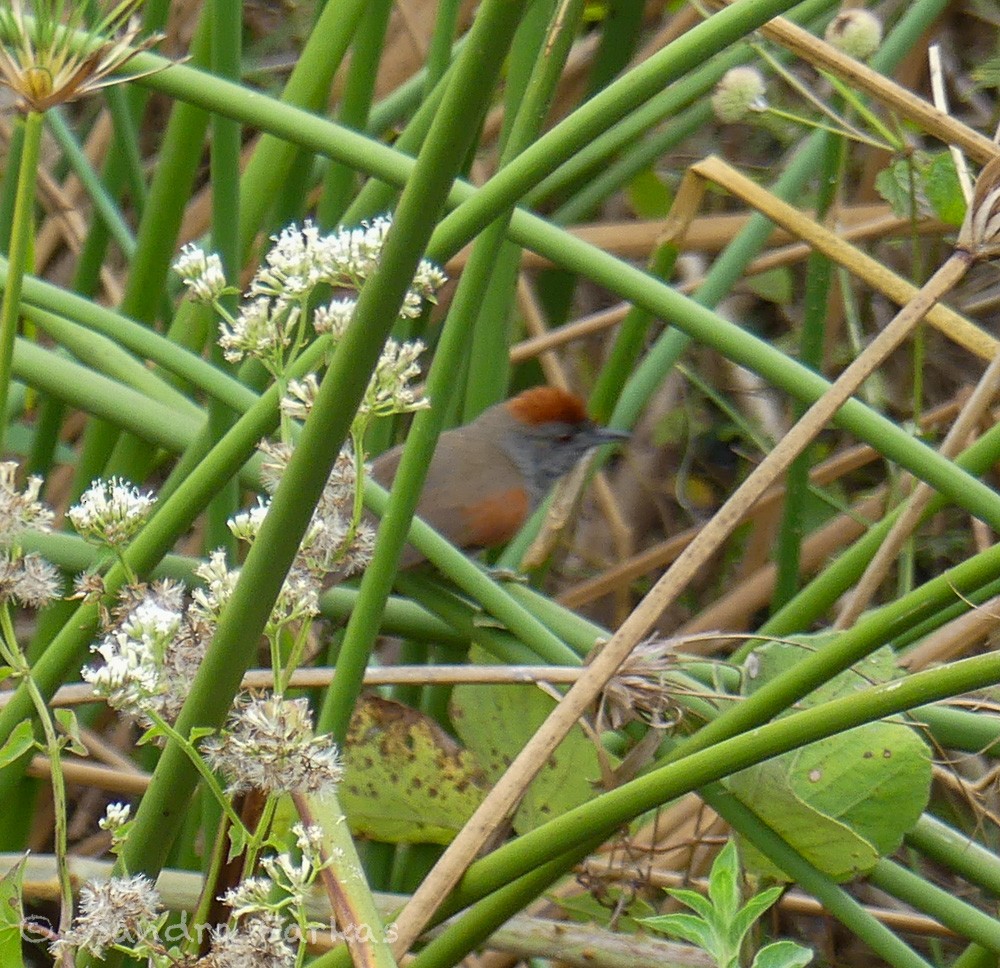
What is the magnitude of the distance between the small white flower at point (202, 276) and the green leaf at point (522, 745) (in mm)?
592

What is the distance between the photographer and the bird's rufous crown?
10.1 ft

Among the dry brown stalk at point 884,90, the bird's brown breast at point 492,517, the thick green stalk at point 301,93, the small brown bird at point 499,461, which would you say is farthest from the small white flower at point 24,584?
the bird's brown breast at point 492,517

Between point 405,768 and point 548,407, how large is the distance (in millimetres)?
1678

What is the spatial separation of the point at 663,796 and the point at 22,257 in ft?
1.87

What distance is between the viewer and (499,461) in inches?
129

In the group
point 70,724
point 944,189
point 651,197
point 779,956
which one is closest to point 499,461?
point 651,197

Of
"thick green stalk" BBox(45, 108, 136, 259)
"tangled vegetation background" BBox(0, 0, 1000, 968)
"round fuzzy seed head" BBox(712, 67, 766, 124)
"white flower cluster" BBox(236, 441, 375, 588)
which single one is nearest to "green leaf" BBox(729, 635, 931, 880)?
"tangled vegetation background" BBox(0, 0, 1000, 968)

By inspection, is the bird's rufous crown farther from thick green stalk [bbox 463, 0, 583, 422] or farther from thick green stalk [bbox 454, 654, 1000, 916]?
thick green stalk [bbox 454, 654, 1000, 916]

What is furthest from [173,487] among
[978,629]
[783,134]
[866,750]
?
[783,134]

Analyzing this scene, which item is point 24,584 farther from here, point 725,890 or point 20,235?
point 725,890

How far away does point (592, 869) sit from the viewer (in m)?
1.66

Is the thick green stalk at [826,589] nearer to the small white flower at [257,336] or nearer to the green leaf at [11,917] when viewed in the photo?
the small white flower at [257,336]

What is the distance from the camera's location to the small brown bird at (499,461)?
309 cm

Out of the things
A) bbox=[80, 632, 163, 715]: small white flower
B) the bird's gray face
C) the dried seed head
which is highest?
the bird's gray face
